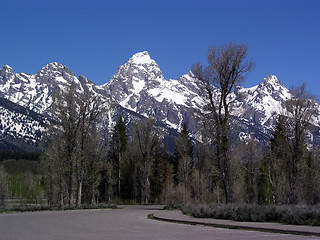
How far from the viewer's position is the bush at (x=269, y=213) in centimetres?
1673

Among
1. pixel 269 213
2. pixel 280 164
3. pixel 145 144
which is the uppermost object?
pixel 145 144

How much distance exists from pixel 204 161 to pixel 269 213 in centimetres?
4637

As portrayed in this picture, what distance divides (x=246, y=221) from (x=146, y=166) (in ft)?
138

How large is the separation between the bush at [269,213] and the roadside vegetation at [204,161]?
0.04 meters

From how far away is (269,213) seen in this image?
61.9ft

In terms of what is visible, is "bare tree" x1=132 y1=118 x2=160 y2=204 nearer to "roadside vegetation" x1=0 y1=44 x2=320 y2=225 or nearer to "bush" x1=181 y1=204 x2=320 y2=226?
"roadside vegetation" x1=0 y1=44 x2=320 y2=225

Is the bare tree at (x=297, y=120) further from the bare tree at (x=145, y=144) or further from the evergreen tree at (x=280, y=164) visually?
the bare tree at (x=145, y=144)

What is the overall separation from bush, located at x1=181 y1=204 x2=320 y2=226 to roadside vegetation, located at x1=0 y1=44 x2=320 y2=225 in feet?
0.14

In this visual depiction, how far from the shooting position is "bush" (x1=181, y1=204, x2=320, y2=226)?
16.7 m

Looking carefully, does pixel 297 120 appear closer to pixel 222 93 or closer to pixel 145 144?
pixel 222 93

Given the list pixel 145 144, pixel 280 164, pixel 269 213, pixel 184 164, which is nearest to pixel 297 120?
pixel 280 164

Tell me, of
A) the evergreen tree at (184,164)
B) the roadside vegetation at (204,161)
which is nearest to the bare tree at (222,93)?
the roadside vegetation at (204,161)

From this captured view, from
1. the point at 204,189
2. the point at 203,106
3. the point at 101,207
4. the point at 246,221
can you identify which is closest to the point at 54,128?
the point at 101,207

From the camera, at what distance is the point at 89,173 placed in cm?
5162
